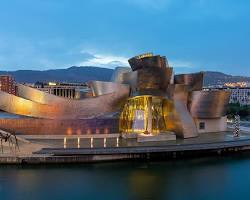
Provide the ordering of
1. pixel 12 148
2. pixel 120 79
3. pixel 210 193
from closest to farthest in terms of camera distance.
Result: pixel 210 193 < pixel 12 148 < pixel 120 79

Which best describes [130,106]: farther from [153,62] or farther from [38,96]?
[38,96]

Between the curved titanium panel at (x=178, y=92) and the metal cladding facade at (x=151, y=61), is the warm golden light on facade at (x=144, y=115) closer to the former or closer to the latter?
the curved titanium panel at (x=178, y=92)

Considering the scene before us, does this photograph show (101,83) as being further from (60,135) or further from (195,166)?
(195,166)

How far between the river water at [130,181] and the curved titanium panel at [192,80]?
27.8 feet

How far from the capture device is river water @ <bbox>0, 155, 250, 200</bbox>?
15.6m

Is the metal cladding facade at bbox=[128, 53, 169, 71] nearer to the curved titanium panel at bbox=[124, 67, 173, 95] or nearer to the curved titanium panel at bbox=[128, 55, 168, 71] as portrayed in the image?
the curved titanium panel at bbox=[128, 55, 168, 71]

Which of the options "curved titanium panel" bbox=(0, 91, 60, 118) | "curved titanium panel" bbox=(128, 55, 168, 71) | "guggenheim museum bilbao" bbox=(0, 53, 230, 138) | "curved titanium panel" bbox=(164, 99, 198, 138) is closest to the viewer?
"guggenheim museum bilbao" bbox=(0, 53, 230, 138)

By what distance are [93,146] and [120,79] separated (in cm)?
920

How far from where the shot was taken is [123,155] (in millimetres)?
22031

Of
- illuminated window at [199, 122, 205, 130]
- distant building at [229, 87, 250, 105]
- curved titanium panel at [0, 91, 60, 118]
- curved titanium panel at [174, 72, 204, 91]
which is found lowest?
illuminated window at [199, 122, 205, 130]

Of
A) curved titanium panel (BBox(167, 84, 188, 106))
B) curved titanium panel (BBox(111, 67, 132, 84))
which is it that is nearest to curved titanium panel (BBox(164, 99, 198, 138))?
curved titanium panel (BBox(167, 84, 188, 106))

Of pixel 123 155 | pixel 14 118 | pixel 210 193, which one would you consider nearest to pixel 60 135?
pixel 14 118

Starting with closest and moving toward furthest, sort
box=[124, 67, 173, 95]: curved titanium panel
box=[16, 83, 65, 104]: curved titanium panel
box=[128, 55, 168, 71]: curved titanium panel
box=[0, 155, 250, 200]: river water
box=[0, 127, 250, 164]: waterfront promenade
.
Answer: box=[0, 155, 250, 200]: river water < box=[0, 127, 250, 164]: waterfront promenade < box=[16, 83, 65, 104]: curved titanium panel < box=[124, 67, 173, 95]: curved titanium panel < box=[128, 55, 168, 71]: curved titanium panel

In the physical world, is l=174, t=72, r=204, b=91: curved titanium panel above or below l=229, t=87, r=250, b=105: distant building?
below
